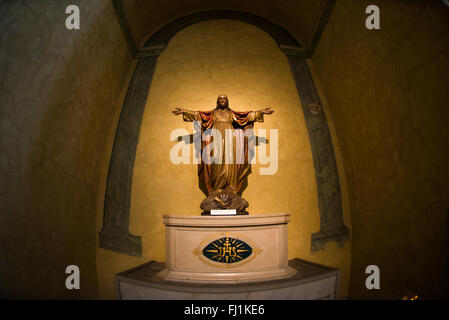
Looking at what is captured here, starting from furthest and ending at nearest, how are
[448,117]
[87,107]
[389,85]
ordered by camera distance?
[87,107], [389,85], [448,117]

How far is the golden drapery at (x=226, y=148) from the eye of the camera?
332cm

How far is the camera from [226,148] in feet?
11.0

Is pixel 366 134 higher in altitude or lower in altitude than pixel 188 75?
lower

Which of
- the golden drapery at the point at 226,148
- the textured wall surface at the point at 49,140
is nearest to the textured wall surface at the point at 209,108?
the golden drapery at the point at 226,148

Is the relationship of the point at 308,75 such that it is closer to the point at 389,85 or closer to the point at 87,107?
the point at 389,85

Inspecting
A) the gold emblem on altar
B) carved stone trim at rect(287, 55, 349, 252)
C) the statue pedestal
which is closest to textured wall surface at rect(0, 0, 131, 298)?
the statue pedestal

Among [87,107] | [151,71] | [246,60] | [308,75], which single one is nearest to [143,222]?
[87,107]

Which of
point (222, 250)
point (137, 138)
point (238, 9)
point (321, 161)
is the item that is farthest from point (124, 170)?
point (238, 9)

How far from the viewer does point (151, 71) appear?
4238 millimetres

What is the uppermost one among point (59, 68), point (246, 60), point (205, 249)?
point (246, 60)

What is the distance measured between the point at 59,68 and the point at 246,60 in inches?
116

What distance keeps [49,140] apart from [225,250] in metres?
2.35

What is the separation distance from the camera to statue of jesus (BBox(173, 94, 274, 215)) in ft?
10.8

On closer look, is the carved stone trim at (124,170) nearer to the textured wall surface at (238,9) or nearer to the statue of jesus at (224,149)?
the textured wall surface at (238,9)
